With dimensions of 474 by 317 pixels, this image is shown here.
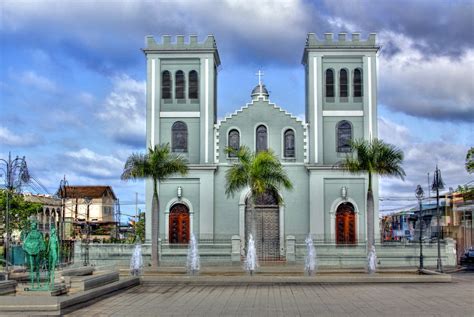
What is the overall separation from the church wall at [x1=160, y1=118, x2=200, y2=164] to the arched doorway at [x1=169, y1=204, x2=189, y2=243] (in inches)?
121

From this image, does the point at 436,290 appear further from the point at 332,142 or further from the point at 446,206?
the point at 446,206

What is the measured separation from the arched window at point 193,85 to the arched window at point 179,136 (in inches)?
71.7

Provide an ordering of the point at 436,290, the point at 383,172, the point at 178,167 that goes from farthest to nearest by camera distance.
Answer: the point at 178,167, the point at 383,172, the point at 436,290

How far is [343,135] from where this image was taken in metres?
45.4

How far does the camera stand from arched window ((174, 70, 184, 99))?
45.9 metres

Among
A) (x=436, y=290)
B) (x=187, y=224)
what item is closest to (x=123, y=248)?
(x=187, y=224)

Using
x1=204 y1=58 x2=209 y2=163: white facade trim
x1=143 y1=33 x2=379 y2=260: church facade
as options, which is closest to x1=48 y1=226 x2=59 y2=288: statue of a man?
x1=143 y1=33 x2=379 y2=260: church facade

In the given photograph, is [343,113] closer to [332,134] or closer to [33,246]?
[332,134]

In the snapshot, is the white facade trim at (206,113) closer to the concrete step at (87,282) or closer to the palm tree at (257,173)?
the palm tree at (257,173)

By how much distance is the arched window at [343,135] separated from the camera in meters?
45.2

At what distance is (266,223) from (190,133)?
A: 7177mm

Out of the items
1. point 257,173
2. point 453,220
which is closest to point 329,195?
point 257,173

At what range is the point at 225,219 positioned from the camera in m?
45.1

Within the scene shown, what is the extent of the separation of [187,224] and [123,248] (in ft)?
16.0
